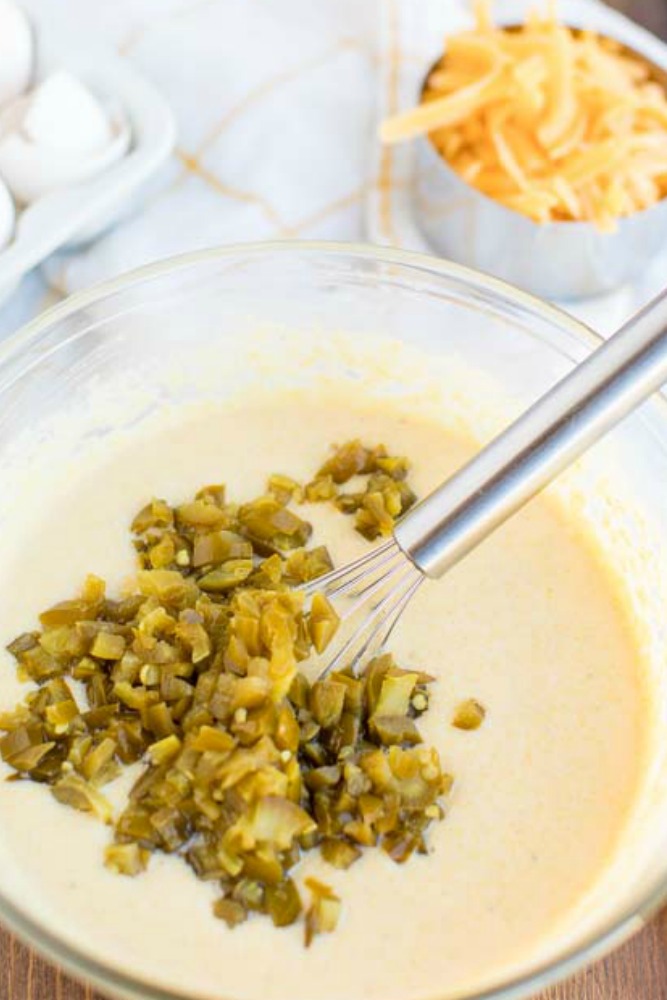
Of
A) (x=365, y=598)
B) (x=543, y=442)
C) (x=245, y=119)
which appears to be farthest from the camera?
(x=245, y=119)

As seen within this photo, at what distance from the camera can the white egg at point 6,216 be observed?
2.71 metres

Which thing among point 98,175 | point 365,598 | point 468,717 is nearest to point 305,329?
point 98,175

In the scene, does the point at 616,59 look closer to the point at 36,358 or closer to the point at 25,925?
the point at 36,358

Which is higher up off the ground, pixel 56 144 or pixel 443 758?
pixel 56 144

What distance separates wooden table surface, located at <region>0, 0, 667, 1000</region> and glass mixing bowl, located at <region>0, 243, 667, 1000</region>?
0.25 m

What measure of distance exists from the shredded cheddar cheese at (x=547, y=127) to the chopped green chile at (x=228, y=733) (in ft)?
3.36

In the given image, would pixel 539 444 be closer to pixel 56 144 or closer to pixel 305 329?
pixel 305 329

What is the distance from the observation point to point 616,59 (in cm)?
296

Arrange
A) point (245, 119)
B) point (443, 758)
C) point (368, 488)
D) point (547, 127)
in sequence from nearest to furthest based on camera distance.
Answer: point (443, 758) → point (368, 488) → point (547, 127) → point (245, 119)

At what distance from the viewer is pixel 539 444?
6.10 feet

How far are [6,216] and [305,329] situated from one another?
0.61 meters

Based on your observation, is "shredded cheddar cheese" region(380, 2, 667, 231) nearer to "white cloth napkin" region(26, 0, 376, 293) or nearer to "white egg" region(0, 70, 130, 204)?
"white cloth napkin" region(26, 0, 376, 293)

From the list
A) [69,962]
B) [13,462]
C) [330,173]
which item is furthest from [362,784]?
[330,173]

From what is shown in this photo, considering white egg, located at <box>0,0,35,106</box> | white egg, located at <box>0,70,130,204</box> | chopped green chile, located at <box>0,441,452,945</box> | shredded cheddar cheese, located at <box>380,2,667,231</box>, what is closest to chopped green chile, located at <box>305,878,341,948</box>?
chopped green chile, located at <box>0,441,452,945</box>
